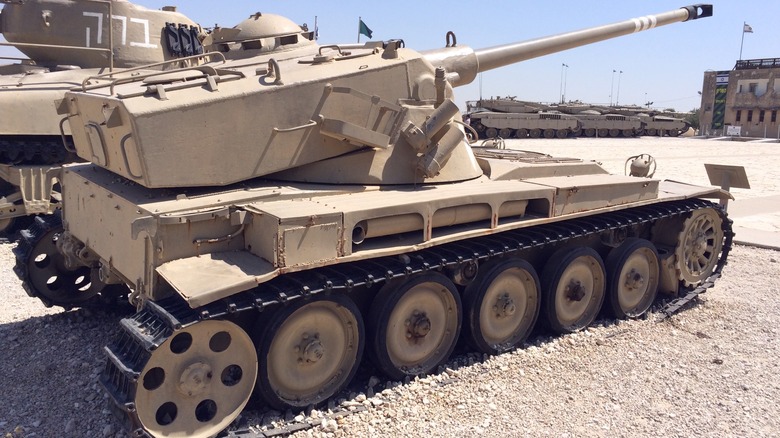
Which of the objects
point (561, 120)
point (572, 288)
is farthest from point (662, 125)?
point (572, 288)

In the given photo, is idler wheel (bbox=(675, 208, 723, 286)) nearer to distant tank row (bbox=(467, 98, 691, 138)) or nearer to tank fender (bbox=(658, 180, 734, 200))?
tank fender (bbox=(658, 180, 734, 200))

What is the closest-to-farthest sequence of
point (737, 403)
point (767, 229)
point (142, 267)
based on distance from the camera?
point (142, 267), point (737, 403), point (767, 229)

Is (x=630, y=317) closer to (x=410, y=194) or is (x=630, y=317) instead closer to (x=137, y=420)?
(x=410, y=194)

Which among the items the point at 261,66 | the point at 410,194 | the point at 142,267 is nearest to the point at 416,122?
the point at 410,194

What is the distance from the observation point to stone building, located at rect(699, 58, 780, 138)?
5106 centimetres

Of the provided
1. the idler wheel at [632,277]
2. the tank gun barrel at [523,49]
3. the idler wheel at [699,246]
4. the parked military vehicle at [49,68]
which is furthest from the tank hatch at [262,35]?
the idler wheel at [699,246]

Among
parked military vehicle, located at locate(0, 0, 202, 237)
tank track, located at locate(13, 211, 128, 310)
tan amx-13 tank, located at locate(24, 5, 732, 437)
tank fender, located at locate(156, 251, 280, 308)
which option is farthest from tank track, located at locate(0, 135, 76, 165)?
tank fender, located at locate(156, 251, 280, 308)

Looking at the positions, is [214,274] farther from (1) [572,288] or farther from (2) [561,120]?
(2) [561,120]

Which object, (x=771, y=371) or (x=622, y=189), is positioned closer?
(x=771, y=371)

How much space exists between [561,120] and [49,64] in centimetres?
3132

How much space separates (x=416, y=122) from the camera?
19.6 feet

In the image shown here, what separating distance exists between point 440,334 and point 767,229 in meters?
9.30

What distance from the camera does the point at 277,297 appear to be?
437 centimetres

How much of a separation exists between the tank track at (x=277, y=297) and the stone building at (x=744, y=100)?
50428 mm
